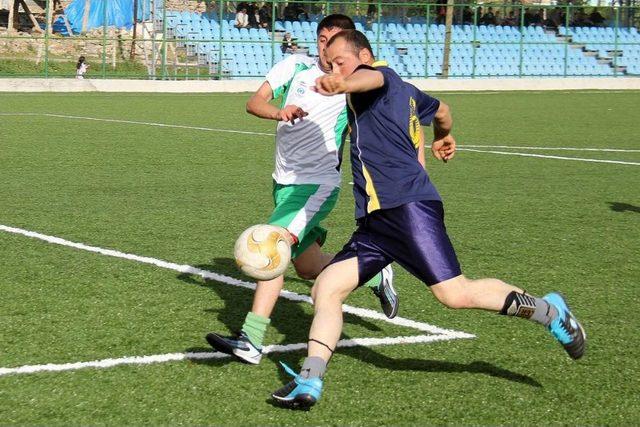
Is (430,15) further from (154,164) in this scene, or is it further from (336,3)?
(154,164)

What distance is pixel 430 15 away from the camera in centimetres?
4291

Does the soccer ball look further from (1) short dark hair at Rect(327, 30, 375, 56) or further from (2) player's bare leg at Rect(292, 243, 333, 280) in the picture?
(2) player's bare leg at Rect(292, 243, 333, 280)

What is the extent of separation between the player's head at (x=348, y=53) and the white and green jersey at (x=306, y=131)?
1077 millimetres

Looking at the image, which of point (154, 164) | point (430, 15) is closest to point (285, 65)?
point (154, 164)

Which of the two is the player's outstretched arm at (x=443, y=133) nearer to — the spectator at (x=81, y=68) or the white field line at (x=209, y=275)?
the white field line at (x=209, y=275)

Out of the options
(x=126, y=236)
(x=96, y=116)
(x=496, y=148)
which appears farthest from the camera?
(x=96, y=116)

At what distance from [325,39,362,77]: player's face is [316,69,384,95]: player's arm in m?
0.29

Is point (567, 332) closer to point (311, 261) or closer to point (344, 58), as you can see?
point (344, 58)

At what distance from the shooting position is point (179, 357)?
589cm

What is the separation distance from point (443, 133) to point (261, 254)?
116 cm

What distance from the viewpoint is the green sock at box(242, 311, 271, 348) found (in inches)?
230

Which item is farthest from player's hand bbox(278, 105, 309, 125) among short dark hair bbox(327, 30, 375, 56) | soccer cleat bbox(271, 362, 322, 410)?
soccer cleat bbox(271, 362, 322, 410)

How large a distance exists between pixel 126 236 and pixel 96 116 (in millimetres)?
14464

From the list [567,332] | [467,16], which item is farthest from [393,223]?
[467,16]
